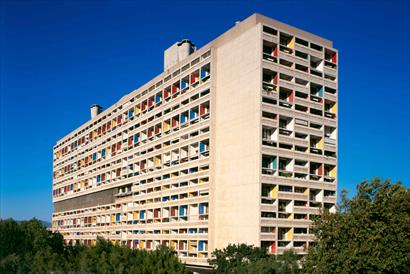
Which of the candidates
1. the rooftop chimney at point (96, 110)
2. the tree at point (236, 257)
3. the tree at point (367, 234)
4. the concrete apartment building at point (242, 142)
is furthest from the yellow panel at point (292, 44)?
the rooftop chimney at point (96, 110)

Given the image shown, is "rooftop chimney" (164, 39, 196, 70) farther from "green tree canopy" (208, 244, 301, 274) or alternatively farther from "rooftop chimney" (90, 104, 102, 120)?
"rooftop chimney" (90, 104, 102, 120)

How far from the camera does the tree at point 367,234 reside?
1084 inches

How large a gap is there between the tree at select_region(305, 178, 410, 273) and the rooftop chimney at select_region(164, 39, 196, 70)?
2688 centimetres

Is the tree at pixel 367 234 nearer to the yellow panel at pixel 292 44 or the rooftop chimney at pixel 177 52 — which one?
the yellow panel at pixel 292 44

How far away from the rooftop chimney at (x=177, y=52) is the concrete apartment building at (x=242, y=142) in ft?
0.44

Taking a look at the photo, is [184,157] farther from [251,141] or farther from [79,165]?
[79,165]

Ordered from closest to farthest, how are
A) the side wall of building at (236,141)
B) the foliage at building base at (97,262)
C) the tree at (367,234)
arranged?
the foliage at building base at (97,262) → the tree at (367,234) → the side wall of building at (236,141)

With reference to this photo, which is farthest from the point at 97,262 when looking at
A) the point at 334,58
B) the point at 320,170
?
the point at 334,58

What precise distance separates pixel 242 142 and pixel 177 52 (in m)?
16.9

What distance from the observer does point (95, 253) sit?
96.8 ft

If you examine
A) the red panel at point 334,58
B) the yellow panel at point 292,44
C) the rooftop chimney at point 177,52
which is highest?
the rooftop chimney at point 177,52

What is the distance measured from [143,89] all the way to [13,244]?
26518 mm

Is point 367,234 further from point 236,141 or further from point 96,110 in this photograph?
point 96,110

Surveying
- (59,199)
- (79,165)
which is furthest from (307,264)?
(59,199)
